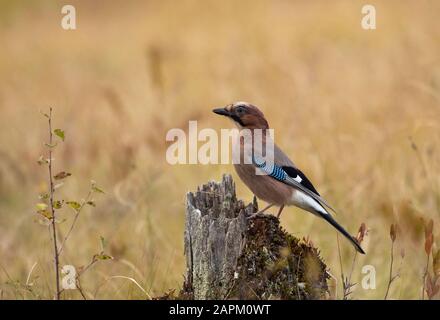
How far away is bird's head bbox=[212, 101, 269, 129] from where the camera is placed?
708 centimetres

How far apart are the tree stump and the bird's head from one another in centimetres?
145

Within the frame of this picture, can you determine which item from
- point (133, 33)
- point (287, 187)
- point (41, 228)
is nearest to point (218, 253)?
point (287, 187)

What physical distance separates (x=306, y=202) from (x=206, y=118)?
23.0 ft

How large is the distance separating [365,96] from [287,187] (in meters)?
6.52

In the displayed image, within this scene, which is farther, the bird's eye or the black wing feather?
the bird's eye

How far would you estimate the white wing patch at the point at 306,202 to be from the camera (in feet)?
22.4

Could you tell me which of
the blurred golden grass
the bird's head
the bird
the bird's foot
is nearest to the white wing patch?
the bird

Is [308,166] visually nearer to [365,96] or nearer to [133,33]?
[365,96]

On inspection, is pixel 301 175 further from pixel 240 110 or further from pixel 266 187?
pixel 240 110

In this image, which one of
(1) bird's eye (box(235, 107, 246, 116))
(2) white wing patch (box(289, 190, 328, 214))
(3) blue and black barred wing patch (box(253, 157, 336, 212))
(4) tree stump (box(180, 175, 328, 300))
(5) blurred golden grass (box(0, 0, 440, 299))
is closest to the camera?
(4) tree stump (box(180, 175, 328, 300))

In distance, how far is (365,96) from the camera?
13.2m

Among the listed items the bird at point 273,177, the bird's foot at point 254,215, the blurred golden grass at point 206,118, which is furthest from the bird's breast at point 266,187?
the bird's foot at point 254,215

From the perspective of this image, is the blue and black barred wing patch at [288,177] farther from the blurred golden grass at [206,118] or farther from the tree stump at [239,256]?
the tree stump at [239,256]

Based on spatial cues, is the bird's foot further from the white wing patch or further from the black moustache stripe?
the black moustache stripe
